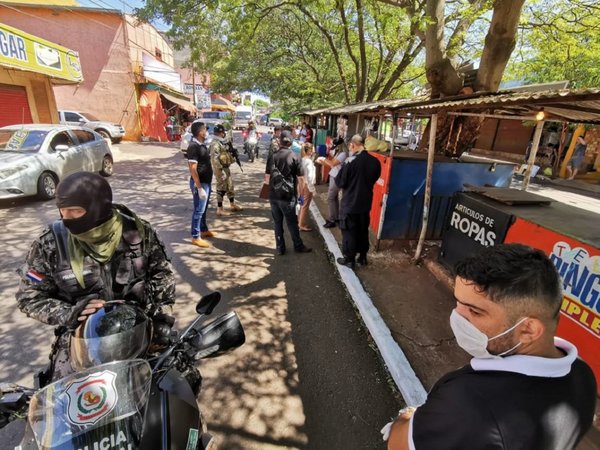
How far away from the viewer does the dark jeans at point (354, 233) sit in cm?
448

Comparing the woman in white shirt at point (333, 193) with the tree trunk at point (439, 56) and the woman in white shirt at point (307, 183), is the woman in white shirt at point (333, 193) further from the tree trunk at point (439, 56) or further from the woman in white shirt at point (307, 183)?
the tree trunk at point (439, 56)

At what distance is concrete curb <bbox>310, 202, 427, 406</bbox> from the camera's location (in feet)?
8.68

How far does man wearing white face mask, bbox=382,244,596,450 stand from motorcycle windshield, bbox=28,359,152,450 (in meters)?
1.02

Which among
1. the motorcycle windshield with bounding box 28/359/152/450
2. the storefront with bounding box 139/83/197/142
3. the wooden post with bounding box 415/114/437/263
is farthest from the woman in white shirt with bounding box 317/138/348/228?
the storefront with bounding box 139/83/197/142

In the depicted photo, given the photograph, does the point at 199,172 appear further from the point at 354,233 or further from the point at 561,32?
the point at 561,32

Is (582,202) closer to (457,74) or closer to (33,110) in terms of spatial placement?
(457,74)

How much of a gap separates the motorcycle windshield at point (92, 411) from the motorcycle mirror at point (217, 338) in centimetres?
39

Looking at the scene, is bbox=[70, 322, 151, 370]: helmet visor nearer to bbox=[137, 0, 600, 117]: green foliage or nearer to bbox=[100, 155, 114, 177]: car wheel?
bbox=[137, 0, 600, 117]: green foliage

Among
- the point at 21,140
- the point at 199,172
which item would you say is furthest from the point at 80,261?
the point at 21,140

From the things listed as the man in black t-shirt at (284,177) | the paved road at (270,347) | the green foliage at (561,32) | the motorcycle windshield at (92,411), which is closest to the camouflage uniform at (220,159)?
the paved road at (270,347)

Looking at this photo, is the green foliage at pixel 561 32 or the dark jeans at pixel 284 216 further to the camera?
the green foliage at pixel 561 32

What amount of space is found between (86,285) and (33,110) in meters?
14.1

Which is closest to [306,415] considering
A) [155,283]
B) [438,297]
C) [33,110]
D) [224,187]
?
[155,283]

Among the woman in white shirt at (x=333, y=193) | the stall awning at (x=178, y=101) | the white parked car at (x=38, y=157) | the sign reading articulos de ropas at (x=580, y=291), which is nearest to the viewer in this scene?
the sign reading articulos de ropas at (x=580, y=291)
